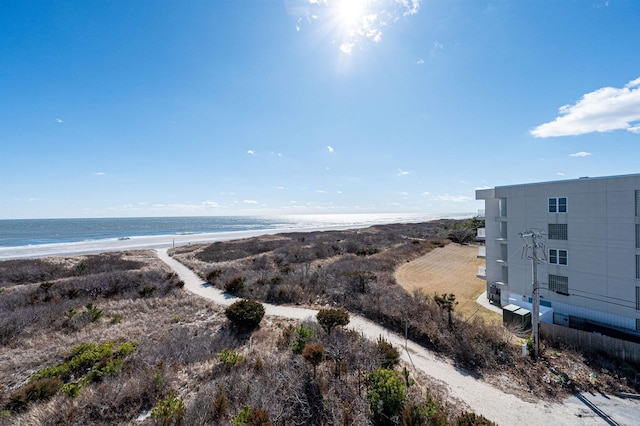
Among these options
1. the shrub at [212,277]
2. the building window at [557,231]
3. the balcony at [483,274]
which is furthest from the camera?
the shrub at [212,277]

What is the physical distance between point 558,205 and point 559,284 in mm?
5116

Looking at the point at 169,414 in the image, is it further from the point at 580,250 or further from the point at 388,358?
the point at 580,250

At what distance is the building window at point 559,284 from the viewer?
17.2 meters

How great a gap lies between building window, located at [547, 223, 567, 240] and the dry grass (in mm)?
6388

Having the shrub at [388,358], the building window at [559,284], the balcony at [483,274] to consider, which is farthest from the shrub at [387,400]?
the balcony at [483,274]

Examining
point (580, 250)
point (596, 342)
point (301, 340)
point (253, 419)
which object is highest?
point (580, 250)

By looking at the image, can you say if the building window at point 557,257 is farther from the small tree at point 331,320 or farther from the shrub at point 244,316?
the shrub at point 244,316

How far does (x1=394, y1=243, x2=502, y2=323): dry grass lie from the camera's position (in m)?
20.0

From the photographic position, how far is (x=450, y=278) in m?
27.4

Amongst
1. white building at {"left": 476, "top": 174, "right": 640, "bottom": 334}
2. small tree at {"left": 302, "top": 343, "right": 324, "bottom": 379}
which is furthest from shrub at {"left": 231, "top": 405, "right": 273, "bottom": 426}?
white building at {"left": 476, "top": 174, "right": 640, "bottom": 334}

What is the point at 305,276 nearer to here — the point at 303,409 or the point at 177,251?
the point at 303,409

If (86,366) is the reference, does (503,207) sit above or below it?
above

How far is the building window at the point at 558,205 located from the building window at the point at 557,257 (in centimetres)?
261

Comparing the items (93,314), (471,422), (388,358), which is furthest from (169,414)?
(93,314)
